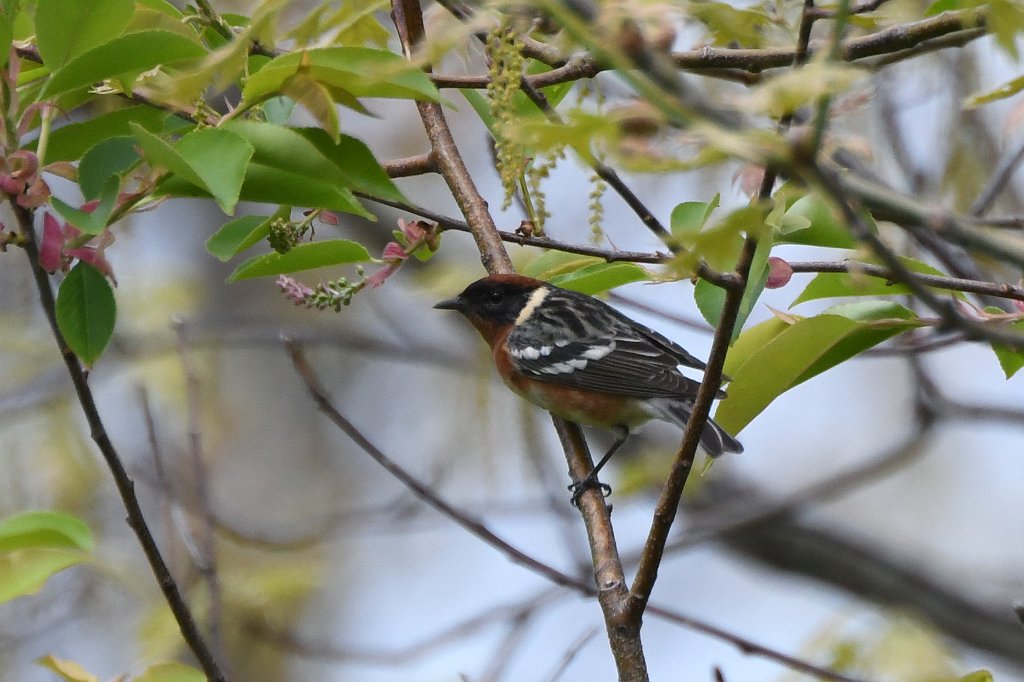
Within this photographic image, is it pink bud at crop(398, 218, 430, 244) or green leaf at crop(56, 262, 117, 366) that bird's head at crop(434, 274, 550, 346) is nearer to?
pink bud at crop(398, 218, 430, 244)

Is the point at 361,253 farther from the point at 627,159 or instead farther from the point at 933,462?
the point at 933,462

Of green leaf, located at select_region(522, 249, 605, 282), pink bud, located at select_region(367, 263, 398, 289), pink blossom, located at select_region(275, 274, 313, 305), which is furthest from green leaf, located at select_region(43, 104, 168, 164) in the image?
green leaf, located at select_region(522, 249, 605, 282)

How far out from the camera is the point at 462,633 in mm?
3973

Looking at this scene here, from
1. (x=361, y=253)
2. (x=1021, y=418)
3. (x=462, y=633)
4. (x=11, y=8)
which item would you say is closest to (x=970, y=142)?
(x=1021, y=418)

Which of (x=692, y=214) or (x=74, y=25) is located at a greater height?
(x=692, y=214)

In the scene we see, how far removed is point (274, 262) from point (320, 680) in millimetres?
7354

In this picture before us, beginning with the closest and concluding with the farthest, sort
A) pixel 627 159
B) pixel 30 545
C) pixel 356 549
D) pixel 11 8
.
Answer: pixel 627 159
pixel 11 8
pixel 30 545
pixel 356 549

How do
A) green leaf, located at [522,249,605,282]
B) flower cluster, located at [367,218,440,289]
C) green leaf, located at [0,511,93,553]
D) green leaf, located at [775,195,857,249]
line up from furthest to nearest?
green leaf, located at [522,249,605,282] → flower cluster, located at [367,218,440,289] → green leaf, located at [775,195,857,249] → green leaf, located at [0,511,93,553]

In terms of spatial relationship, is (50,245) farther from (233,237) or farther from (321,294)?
(321,294)

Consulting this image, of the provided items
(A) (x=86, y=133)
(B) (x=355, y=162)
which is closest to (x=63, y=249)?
(A) (x=86, y=133)

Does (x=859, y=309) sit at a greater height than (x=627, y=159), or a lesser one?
greater

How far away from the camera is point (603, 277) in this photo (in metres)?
2.27

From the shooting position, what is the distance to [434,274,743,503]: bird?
146 inches

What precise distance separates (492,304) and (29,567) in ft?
7.18
